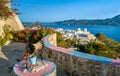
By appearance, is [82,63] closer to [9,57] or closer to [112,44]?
[9,57]

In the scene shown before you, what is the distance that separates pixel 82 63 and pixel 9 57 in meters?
4.73

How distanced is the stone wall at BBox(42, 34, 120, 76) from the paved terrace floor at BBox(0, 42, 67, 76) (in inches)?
15.5

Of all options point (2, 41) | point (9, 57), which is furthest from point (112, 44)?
point (9, 57)

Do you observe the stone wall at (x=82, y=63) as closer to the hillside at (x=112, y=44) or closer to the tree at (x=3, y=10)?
the tree at (x=3, y=10)

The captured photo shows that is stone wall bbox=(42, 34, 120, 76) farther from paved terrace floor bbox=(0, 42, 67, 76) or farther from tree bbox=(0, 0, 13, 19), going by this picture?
tree bbox=(0, 0, 13, 19)

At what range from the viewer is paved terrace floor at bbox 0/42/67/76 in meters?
8.75

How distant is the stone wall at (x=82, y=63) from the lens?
21.0 ft

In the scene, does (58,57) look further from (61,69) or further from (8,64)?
(8,64)

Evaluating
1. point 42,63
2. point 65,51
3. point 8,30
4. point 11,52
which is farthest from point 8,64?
point 8,30

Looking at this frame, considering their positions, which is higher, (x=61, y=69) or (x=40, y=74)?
(x=40, y=74)

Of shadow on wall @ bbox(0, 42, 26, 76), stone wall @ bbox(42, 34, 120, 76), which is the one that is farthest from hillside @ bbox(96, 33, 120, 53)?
stone wall @ bbox(42, 34, 120, 76)

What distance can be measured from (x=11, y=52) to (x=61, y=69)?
459 centimetres

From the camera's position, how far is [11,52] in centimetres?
1177

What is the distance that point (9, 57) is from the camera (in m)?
10.8
